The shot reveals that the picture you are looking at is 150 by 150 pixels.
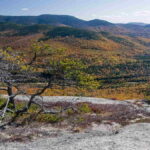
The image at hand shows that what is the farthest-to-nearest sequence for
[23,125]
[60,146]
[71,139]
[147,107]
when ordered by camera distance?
1. [147,107]
2. [23,125]
3. [71,139]
4. [60,146]

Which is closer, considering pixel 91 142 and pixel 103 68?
pixel 91 142

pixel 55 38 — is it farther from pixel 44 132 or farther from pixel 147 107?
pixel 44 132

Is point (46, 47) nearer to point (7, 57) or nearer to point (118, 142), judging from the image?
point (7, 57)

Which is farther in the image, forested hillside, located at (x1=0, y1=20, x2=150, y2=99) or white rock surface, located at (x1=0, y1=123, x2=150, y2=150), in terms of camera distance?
forested hillside, located at (x1=0, y1=20, x2=150, y2=99)

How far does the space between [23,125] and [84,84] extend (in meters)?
6.97

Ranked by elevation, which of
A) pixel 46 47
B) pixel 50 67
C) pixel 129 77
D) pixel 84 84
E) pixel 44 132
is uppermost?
pixel 46 47

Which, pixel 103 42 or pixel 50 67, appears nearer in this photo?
pixel 50 67

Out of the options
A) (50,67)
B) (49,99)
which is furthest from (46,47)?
(49,99)

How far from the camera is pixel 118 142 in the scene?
57.6ft

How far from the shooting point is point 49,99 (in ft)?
118

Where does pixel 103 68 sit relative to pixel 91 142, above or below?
below

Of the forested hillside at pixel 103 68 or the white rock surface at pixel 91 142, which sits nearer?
the white rock surface at pixel 91 142

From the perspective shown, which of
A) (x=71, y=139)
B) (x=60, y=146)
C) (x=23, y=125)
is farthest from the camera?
(x=23, y=125)

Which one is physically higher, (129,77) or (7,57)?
(7,57)
